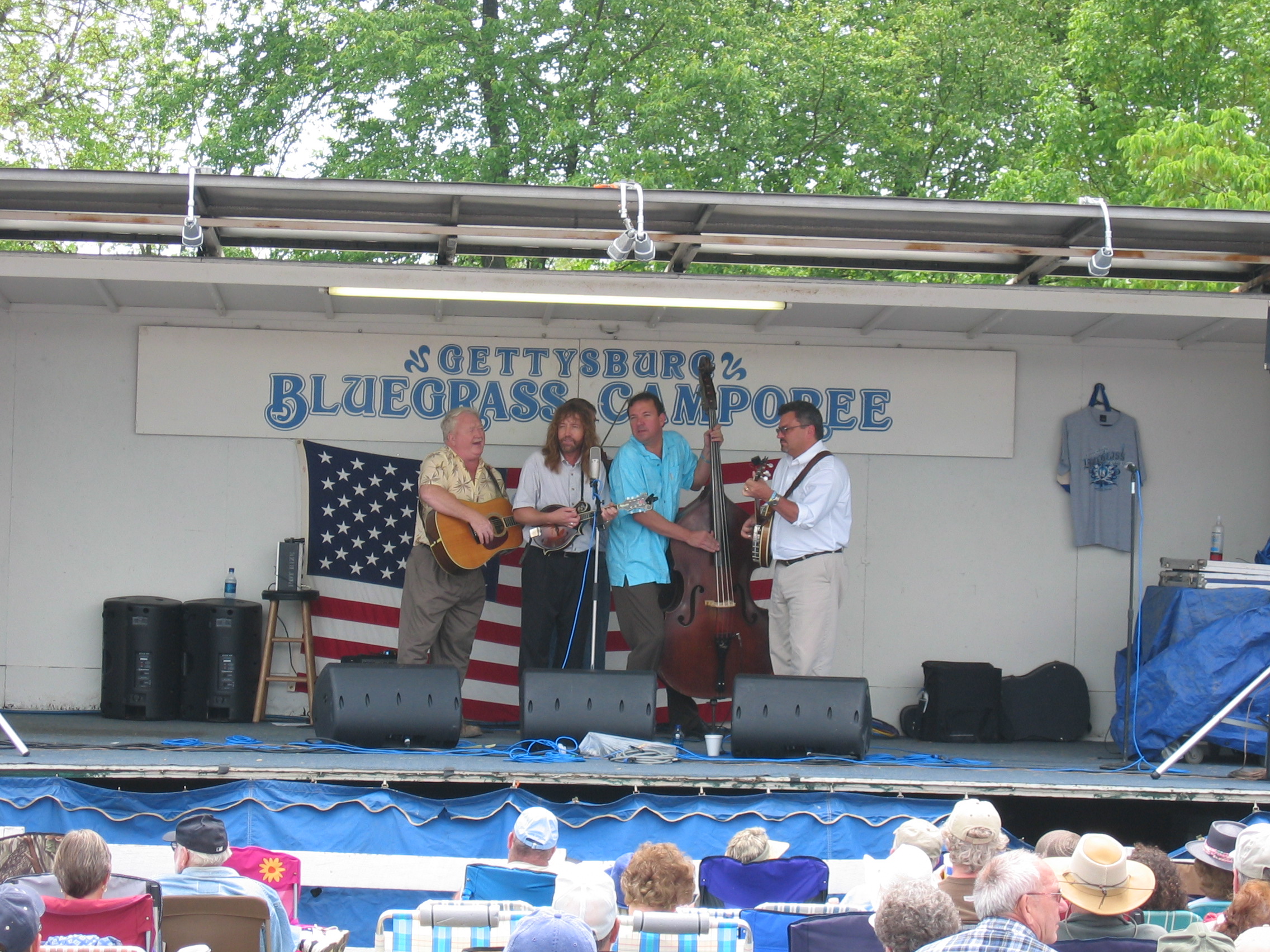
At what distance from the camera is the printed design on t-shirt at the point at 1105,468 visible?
743cm

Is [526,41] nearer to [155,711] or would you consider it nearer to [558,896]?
[155,711]

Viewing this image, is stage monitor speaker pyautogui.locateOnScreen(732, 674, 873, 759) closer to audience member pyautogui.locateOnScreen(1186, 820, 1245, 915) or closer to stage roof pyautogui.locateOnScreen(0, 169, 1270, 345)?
stage roof pyautogui.locateOnScreen(0, 169, 1270, 345)

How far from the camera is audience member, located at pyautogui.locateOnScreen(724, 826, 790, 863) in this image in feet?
13.7

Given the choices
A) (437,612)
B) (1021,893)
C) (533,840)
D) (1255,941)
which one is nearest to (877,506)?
(437,612)

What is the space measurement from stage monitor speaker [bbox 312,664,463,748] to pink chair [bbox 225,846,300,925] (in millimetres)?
1222

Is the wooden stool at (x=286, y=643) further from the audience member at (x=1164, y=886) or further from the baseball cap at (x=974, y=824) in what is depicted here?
the audience member at (x=1164, y=886)

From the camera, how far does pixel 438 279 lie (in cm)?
571

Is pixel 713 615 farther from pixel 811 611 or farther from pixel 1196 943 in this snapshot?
pixel 1196 943

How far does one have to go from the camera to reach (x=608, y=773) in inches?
205

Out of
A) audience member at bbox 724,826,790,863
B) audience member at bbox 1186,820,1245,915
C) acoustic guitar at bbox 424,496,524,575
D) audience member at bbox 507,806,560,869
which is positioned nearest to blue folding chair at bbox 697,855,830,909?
audience member at bbox 724,826,790,863

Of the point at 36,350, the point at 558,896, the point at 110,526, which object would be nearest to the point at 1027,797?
the point at 558,896

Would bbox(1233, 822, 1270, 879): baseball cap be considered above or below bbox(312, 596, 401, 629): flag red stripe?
below

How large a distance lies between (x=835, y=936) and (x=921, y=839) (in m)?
0.90

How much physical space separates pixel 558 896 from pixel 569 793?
2.49 m
